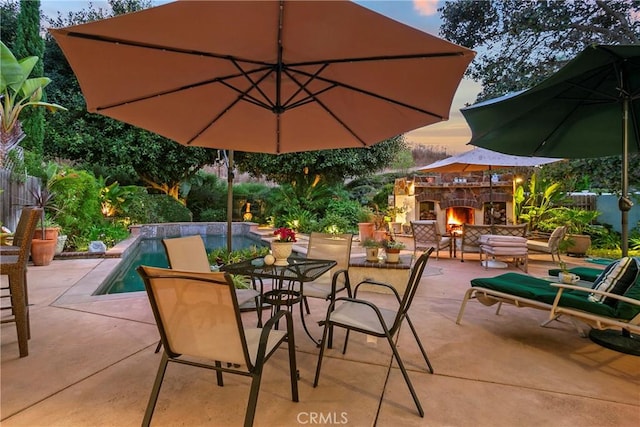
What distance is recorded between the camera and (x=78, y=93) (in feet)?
36.6

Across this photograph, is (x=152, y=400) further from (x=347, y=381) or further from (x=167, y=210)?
(x=167, y=210)

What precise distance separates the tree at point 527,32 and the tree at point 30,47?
11.1m

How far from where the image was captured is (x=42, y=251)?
19.0 ft

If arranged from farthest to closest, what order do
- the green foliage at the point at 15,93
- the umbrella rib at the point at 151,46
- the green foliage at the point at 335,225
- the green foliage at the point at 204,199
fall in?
1. the green foliage at the point at 204,199
2. the green foliage at the point at 335,225
3. the green foliage at the point at 15,93
4. the umbrella rib at the point at 151,46

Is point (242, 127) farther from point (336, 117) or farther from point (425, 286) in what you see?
point (425, 286)

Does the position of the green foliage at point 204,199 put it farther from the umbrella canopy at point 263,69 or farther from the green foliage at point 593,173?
the green foliage at point 593,173

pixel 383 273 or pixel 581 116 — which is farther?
pixel 383 273

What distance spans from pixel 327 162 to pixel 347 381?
10189 millimetres

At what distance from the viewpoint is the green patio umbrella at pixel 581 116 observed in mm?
2662

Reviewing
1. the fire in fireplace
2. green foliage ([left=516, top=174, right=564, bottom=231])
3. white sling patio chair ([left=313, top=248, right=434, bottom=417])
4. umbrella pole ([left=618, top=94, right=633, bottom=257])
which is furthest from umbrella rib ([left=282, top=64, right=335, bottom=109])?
the fire in fireplace

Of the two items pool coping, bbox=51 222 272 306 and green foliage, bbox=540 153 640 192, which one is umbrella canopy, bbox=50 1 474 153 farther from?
green foliage, bbox=540 153 640 192

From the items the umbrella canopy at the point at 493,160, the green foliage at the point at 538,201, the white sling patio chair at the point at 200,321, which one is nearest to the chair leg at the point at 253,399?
the white sling patio chair at the point at 200,321

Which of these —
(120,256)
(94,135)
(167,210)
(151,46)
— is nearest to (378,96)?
(151,46)

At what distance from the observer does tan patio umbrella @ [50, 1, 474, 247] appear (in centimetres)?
191
